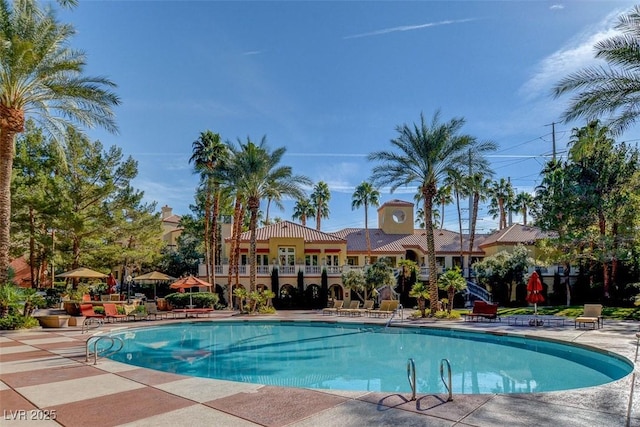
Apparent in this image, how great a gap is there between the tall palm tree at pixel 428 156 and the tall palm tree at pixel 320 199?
38.3 meters

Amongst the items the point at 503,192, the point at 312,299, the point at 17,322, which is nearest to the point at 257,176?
the point at 312,299

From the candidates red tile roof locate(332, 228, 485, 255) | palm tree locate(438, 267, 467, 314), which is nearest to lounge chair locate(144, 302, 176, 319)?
palm tree locate(438, 267, 467, 314)

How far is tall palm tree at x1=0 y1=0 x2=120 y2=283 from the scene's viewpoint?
636 inches

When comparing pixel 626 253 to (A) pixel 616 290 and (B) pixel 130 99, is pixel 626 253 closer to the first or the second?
(A) pixel 616 290

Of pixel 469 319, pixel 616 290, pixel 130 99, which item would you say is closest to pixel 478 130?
pixel 469 319

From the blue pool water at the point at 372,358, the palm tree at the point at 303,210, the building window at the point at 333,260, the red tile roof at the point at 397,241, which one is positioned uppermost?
the palm tree at the point at 303,210

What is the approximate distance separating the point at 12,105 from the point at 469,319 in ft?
77.3

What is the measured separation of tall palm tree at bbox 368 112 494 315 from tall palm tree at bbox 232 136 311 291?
6.45 m

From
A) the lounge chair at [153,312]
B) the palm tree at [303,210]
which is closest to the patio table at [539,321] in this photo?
the lounge chair at [153,312]

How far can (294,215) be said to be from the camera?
6638cm

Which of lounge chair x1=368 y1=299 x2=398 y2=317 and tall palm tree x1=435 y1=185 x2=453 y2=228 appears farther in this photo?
tall palm tree x1=435 y1=185 x2=453 y2=228

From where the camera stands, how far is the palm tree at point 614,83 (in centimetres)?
1354

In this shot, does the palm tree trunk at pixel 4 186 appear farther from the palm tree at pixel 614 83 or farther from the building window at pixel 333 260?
the building window at pixel 333 260

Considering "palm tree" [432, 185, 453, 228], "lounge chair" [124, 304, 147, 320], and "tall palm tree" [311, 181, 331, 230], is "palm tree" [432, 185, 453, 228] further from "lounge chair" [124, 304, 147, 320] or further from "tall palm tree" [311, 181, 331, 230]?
"lounge chair" [124, 304, 147, 320]
